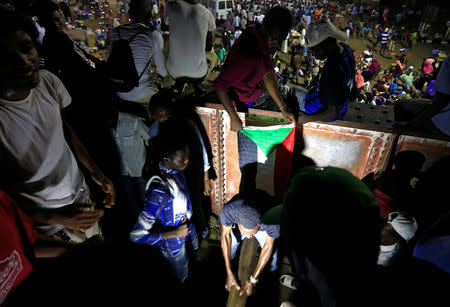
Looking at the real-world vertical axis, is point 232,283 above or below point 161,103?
below

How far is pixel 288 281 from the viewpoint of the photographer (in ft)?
11.5

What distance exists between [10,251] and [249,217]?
195 cm

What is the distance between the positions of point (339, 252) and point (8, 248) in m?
1.81

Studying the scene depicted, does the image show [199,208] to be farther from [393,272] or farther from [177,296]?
[177,296]

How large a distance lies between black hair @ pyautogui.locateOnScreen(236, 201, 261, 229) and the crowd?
0.02 metres

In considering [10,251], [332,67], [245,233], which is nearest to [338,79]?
[332,67]

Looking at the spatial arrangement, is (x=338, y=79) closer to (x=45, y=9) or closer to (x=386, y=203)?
(x=386, y=203)

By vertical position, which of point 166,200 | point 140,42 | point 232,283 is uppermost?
point 140,42

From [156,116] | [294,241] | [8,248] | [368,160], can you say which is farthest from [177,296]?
[368,160]

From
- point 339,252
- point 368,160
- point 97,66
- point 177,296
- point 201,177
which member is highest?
point 97,66

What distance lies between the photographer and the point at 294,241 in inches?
49.5

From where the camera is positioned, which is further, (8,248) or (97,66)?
(97,66)

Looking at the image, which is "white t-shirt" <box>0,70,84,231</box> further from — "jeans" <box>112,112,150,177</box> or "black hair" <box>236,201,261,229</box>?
"black hair" <box>236,201,261,229</box>

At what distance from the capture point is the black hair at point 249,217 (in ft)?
8.70
